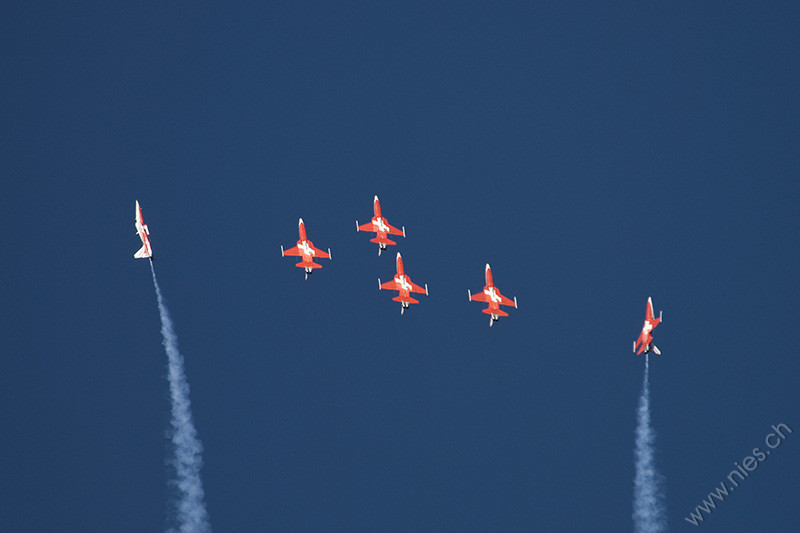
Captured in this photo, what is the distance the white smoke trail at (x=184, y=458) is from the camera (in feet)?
350

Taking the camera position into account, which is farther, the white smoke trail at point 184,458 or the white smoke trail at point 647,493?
the white smoke trail at point 184,458

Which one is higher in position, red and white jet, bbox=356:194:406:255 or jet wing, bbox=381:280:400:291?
red and white jet, bbox=356:194:406:255

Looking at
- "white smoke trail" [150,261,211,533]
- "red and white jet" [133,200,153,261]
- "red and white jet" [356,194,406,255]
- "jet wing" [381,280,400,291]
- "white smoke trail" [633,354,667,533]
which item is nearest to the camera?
"red and white jet" [133,200,153,261]

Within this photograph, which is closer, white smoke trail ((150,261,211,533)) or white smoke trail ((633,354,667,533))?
white smoke trail ((633,354,667,533))

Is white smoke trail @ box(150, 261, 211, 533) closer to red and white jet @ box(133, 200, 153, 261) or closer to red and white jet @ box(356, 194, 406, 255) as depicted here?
red and white jet @ box(133, 200, 153, 261)

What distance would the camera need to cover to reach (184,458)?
109m

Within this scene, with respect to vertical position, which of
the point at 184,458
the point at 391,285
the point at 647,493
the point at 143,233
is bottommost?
the point at 184,458

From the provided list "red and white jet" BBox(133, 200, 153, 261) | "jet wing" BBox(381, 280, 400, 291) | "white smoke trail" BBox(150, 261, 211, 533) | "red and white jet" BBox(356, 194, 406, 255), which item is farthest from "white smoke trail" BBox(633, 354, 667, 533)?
"red and white jet" BBox(133, 200, 153, 261)

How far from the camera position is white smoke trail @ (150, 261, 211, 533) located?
10662 centimetres

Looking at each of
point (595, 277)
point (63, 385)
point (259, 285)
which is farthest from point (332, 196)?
point (63, 385)

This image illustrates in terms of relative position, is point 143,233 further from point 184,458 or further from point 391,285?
Answer: point 184,458

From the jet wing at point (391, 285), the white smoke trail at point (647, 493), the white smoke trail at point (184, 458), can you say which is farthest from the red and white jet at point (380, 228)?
the white smoke trail at point (647, 493)

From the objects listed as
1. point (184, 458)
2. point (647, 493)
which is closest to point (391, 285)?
point (184, 458)

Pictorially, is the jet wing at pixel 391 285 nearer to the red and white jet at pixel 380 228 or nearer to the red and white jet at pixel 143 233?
the red and white jet at pixel 380 228
